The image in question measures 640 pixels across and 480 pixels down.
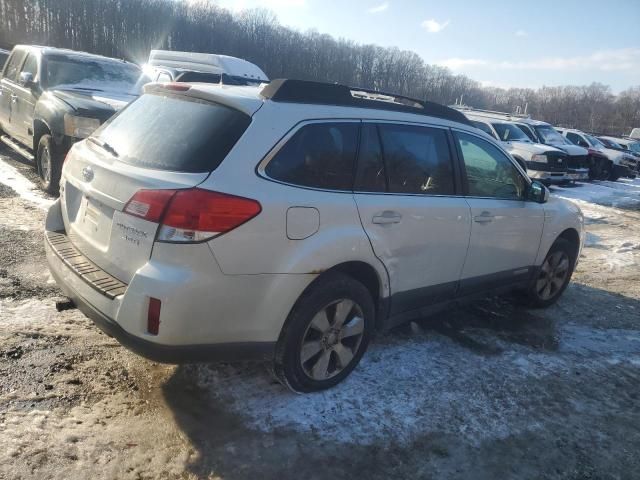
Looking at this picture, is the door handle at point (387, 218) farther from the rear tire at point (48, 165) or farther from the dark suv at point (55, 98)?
the rear tire at point (48, 165)

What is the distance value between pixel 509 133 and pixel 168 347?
15.3 metres

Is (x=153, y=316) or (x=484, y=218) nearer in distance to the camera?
(x=153, y=316)

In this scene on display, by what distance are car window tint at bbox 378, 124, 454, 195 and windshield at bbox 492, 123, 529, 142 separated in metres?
12.7

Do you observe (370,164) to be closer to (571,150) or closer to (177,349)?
(177,349)

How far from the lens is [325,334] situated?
3217 millimetres

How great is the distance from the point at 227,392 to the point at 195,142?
1506mm

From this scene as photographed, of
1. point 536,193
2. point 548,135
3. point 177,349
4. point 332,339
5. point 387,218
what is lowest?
point 332,339

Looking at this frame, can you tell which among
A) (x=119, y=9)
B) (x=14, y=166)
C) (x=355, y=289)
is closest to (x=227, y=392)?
(x=355, y=289)

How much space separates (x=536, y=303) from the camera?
5340mm

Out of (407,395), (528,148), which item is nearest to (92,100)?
(407,395)

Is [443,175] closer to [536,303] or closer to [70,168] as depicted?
[536,303]

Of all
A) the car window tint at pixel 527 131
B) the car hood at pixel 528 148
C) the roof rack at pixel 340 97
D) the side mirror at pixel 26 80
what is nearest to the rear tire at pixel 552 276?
the roof rack at pixel 340 97

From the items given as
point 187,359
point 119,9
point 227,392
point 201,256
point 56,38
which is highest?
point 119,9

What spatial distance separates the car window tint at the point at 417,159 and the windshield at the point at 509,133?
500 inches
